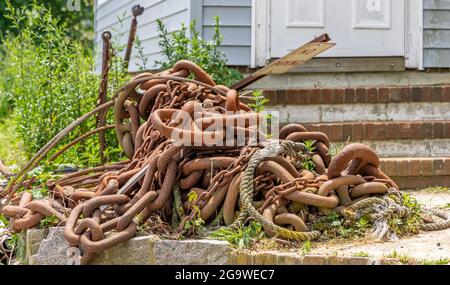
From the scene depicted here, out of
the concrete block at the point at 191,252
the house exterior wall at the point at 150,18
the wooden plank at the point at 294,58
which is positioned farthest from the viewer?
the house exterior wall at the point at 150,18

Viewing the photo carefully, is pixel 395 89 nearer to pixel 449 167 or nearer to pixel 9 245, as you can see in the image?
pixel 449 167

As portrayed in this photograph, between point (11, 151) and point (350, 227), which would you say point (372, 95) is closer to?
point (350, 227)

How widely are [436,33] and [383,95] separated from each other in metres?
0.92

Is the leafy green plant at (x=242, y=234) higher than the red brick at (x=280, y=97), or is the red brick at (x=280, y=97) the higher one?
the red brick at (x=280, y=97)

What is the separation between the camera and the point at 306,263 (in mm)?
3957

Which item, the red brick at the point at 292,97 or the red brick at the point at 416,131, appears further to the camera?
the red brick at the point at 292,97

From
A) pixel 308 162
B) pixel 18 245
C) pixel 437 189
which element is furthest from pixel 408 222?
pixel 437 189

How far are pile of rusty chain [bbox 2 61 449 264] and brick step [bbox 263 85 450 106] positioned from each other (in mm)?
2746

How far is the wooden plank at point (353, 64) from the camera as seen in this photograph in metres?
7.81

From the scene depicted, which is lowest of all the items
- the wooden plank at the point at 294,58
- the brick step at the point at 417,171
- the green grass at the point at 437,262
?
the green grass at the point at 437,262

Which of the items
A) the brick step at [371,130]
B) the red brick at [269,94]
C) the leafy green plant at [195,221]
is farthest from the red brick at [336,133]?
the leafy green plant at [195,221]

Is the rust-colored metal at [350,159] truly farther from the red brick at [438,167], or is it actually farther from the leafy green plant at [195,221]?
the red brick at [438,167]

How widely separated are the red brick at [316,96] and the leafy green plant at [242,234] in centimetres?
352

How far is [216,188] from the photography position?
175 inches
